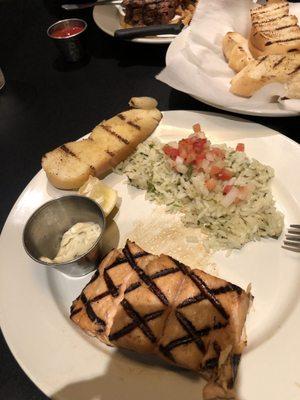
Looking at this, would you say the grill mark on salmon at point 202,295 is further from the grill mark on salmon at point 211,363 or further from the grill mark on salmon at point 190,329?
the grill mark on salmon at point 211,363

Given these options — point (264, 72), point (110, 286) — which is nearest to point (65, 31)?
point (264, 72)

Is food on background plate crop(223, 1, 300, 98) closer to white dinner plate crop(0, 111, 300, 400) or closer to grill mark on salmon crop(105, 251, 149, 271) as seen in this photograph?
white dinner plate crop(0, 111, 300, 400)

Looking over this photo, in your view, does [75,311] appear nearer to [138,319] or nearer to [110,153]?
[138,319]

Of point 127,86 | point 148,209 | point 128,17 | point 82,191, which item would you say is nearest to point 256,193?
point 148,209

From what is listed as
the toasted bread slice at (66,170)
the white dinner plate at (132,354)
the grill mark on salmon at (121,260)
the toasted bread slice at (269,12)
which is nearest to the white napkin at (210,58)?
the toasted bread slice at (269,12)

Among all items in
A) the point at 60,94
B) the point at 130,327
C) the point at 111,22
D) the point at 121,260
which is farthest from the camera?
the point at 111,22

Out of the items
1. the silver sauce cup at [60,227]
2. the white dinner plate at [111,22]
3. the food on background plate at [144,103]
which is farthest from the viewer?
the white dinner plate at [111,22]
